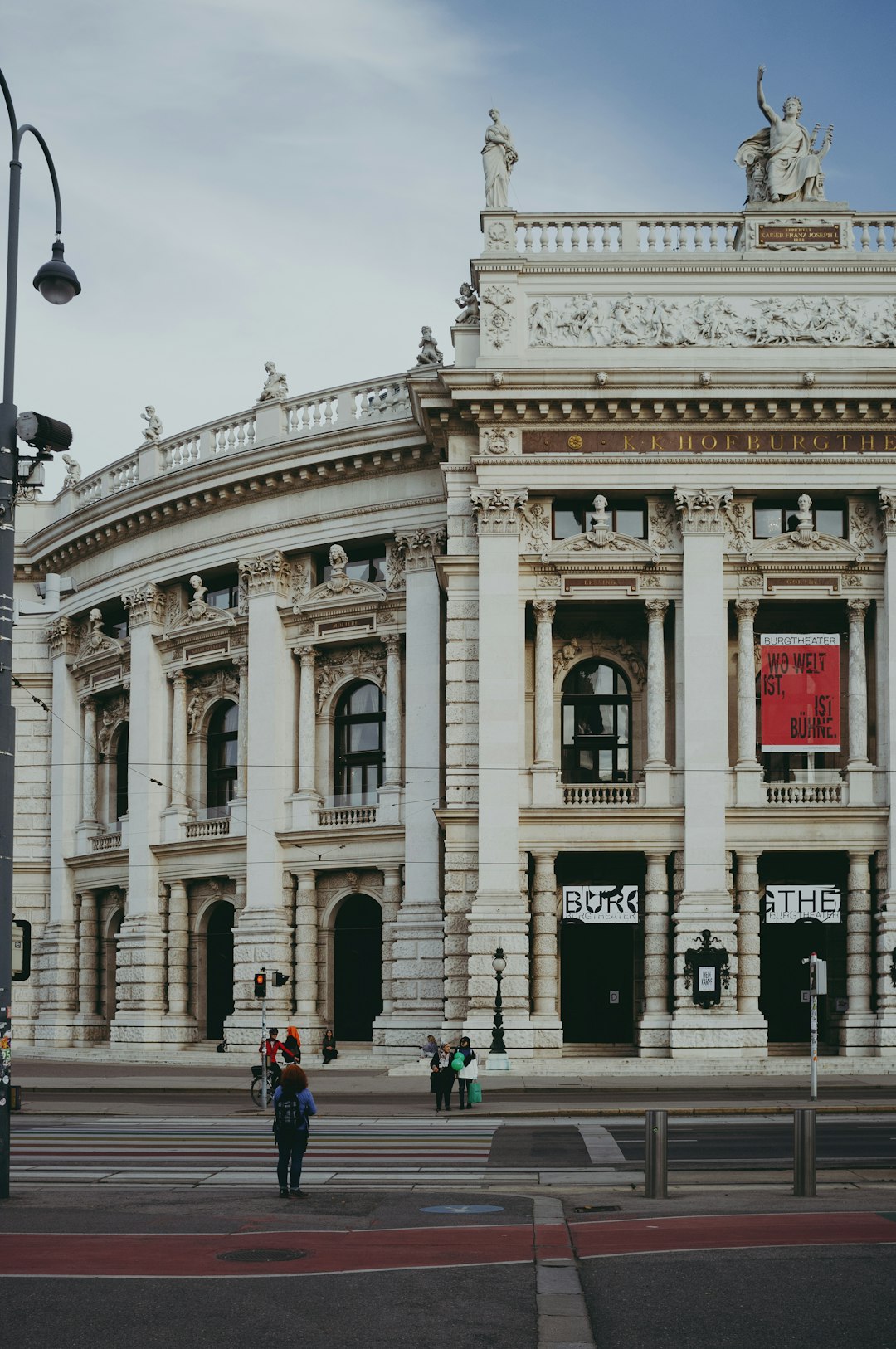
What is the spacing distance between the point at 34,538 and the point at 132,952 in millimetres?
17504

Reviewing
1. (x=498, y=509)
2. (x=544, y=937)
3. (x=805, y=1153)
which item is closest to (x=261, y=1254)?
(x=805, y=1153)

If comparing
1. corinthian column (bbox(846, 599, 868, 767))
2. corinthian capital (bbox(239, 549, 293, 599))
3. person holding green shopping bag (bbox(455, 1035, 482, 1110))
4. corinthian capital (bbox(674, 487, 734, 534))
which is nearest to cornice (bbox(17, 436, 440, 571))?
corinthian capital (bbox(239, 549, 293, 599))

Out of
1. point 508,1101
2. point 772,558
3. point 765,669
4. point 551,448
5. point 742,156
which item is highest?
point 742,156

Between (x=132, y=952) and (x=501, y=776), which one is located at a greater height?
(x=501, y=776)

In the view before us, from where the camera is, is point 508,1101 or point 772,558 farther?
point 772,558

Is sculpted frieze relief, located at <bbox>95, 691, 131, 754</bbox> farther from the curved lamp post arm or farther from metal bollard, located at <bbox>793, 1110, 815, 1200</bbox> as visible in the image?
metal bollard, located at <bbox>793, 1110, 815, 1200</bbox>

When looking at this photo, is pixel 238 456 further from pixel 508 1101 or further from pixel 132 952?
pixel 508 1101

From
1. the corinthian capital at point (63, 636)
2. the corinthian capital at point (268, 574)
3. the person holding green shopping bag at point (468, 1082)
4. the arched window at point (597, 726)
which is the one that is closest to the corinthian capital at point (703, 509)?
the arched window at point (597, 726)

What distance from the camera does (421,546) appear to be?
4872cm

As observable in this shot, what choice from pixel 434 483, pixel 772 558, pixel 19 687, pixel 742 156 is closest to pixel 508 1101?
pixel 772 558

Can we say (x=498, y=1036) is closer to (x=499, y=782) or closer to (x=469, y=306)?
(x=499, y=782)

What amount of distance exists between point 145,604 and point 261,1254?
4206 centimetres

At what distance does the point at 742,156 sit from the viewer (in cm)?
4816

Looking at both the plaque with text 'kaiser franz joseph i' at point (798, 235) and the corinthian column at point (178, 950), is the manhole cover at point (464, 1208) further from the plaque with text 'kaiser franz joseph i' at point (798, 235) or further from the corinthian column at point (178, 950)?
the corinthian column at point (178, 950)
